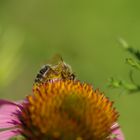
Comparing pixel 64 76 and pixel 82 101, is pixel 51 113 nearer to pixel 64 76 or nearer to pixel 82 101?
pixel 82 101

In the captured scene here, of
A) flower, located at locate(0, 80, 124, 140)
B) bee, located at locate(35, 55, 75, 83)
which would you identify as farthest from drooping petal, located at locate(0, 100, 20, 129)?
bee, located at locate(35, 55, 75, 83)

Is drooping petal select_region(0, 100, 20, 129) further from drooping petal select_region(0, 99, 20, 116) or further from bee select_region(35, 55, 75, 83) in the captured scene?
bee select_region(35, 55, 75, 83)

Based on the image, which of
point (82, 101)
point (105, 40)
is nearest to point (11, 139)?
point (82, 101)

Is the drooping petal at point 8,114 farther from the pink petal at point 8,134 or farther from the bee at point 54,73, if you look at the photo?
the bee at point 54,73

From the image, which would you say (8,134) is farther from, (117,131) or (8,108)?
(117,131)

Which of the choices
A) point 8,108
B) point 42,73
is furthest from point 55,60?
point 8,108

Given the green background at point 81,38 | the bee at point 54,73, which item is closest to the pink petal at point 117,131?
the bee at point 54,73
